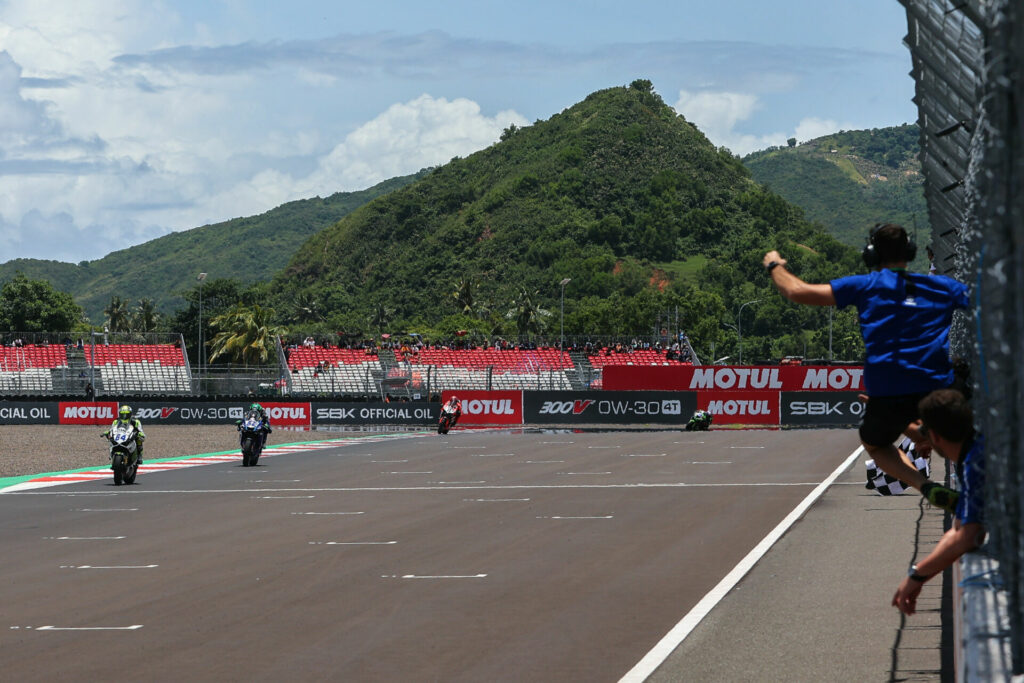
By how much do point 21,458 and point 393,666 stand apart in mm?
25573

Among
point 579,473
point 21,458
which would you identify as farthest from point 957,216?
point 21,458

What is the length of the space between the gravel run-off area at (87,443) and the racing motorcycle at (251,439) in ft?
11.2

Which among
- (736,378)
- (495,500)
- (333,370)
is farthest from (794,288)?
(333,370)

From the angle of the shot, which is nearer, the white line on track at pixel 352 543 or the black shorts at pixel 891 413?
the black shorts at pixel 891 413

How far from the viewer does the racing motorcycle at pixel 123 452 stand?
74.4 feet

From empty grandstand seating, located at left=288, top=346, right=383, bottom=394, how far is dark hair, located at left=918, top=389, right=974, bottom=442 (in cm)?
5133

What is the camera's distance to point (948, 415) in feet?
17.0

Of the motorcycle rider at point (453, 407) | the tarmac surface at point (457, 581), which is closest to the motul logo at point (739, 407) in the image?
the motorcycle rider at point (453, 407)

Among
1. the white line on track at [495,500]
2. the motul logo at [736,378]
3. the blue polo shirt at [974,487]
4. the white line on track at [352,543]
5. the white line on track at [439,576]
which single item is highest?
the blue polo shirt at [974,487]

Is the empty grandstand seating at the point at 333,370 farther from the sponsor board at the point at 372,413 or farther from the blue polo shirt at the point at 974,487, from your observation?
the blue polo shirt at the point at 974,487

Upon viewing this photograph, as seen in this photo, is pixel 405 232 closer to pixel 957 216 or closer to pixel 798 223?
pixel 798 223

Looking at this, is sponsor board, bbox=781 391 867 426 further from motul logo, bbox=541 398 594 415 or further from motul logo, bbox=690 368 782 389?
motul logo, bbox=541 398 594 415

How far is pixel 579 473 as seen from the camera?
80.7 feet

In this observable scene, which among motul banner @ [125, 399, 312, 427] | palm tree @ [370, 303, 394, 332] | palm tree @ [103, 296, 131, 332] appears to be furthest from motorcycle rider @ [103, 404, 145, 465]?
palm tree @ [103, 296, 131, 332]
